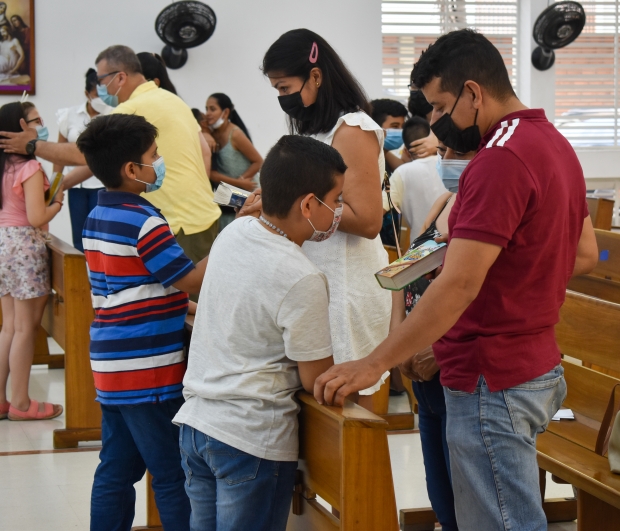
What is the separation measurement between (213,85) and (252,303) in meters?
6.52

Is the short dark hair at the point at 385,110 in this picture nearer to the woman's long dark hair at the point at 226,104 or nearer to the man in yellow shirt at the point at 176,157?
the woman's long dark hair at the point at 226,104

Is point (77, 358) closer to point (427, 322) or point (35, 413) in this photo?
point (35, 413)

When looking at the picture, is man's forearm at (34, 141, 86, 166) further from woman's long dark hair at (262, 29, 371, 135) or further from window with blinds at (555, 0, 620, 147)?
window with blinds at (555, 0, 620, 147)

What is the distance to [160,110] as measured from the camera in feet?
11.1

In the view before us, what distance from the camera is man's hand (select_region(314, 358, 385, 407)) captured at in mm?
1528

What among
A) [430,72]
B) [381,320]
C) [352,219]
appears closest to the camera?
[430,72]

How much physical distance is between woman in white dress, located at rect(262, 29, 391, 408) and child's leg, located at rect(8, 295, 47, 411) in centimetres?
237

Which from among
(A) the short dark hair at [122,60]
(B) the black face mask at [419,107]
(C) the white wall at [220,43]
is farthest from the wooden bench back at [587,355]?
(C) the white wall at [220,43]

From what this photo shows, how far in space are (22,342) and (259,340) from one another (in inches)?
114

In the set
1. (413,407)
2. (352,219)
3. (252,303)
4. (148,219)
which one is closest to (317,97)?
(352,219)

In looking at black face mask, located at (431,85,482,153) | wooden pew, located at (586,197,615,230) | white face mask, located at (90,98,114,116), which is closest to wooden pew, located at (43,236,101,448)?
white face mask, located at (90,98,114,116)

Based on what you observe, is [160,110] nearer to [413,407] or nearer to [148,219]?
[148,219]

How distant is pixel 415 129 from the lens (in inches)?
184

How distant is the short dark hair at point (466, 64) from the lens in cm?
162
